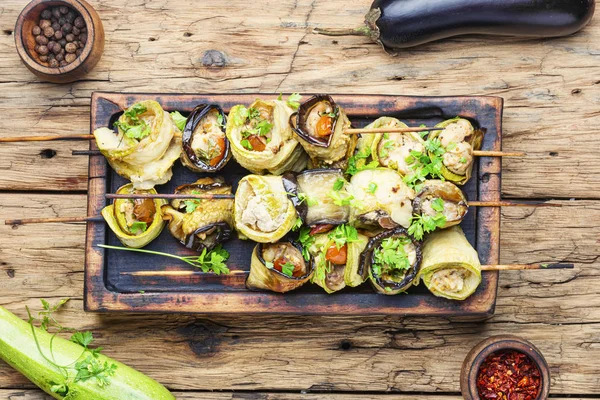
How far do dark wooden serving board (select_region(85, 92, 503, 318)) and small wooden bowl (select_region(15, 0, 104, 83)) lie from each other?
392 millimetres

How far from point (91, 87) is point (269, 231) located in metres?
1.69

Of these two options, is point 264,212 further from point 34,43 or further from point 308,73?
point 34,43

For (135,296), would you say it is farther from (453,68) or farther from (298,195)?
(453,68)

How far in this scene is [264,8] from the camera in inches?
180

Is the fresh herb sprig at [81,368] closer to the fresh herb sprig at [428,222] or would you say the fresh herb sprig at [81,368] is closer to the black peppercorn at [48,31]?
the black peppercorn at [48,31]

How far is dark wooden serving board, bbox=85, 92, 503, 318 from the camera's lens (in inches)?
159

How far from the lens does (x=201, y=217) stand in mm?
3949

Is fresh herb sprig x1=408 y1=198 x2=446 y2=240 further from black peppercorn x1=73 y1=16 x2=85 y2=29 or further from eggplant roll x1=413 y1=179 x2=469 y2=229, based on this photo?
black peppercorn x1=73 y1=16 x2=85 y2=29

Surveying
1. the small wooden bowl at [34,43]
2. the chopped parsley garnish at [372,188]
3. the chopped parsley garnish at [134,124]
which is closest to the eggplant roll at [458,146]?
the chopped parsley garnish at [372,188]

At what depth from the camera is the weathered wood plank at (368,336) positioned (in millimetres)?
4465

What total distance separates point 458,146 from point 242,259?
1371 millimetres

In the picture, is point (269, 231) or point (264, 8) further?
point (264, 8)

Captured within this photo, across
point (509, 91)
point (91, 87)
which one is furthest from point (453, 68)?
point (91, 87)

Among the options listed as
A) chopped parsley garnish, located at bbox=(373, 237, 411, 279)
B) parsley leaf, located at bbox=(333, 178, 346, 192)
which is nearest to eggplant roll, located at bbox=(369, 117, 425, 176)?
parsley leaf, located at bbox=(333, 178, 346, 192)
